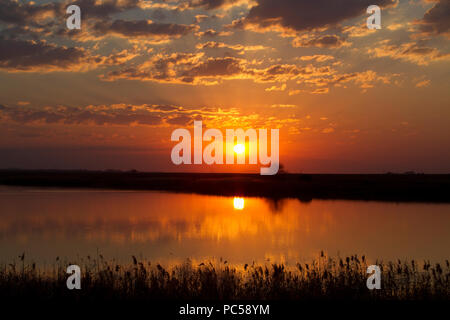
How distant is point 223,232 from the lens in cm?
2658

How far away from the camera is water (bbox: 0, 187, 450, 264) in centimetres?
1984

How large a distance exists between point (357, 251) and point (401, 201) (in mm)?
28277

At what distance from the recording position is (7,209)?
3775 centimetres

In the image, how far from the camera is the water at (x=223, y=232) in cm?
1984

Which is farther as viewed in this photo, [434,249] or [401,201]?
[401,201]

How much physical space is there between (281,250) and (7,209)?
28.3m
